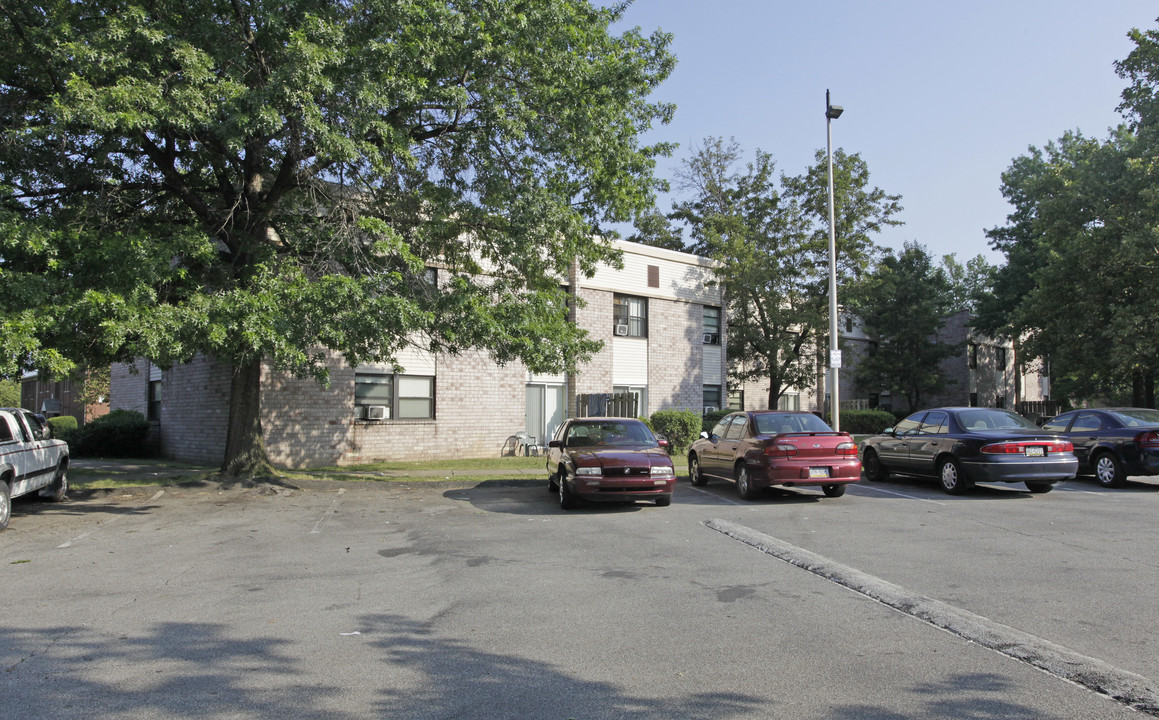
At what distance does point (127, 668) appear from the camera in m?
4.69

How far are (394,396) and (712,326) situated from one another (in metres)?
13.7

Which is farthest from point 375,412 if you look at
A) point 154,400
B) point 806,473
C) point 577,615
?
point 577,615

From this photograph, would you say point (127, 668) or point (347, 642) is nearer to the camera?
point (127, 668)

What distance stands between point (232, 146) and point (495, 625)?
8.47 meters

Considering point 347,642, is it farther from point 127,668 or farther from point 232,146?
point 232,146

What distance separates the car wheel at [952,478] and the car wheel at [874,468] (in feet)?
6.44

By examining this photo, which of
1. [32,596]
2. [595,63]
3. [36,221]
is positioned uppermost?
[595,63]

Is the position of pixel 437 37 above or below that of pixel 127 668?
above

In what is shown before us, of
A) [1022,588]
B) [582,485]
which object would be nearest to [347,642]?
[1022,588]

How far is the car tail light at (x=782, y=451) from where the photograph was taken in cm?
1238

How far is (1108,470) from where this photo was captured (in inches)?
576

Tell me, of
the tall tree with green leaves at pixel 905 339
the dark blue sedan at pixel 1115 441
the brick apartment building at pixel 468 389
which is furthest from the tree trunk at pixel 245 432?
the tall tree with green leaves at pixel 905 339

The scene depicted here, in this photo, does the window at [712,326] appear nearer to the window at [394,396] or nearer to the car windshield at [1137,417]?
the window at [394,396]

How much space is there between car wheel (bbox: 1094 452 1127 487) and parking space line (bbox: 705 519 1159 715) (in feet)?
33.1
